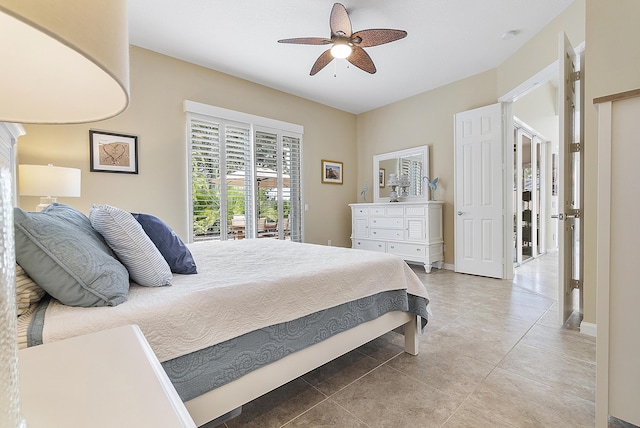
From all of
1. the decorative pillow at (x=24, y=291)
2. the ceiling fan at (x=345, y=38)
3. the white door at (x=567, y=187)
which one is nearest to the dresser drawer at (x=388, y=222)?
the white door at (x=567, y=187)

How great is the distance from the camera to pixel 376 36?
263 centimetres

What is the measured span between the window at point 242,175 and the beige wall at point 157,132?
14 cm

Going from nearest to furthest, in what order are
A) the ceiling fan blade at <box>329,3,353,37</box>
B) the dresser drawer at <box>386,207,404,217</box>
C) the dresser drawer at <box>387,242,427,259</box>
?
the ceiling fan blade at <box>329,3,353,37</box> < the dresser drawer at <box>387,242,427,259</box> < the dresser drawer at <box>386,207,404,217</box>

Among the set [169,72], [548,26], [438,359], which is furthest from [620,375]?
[169,72]

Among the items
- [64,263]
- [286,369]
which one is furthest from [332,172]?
[64,263]

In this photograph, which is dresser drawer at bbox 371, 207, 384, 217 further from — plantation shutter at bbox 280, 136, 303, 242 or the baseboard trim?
the baseboard trim

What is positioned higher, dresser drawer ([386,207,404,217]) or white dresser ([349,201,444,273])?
dresser drawer ([386,207,404,217])

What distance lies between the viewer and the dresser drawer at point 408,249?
4.34m

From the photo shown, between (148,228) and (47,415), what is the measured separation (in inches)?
45.9

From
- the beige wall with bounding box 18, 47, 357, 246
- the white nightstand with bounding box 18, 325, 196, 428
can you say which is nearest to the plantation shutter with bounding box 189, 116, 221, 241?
the beige wall with bounding box 18, 47, 357, 246

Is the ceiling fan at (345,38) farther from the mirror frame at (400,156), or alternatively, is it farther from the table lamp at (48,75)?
the table lamp at (48,75)

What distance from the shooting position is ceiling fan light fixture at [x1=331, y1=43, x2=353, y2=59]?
269cm

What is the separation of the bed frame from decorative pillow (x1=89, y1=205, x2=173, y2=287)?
0.52 meters

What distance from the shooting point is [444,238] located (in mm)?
4609
